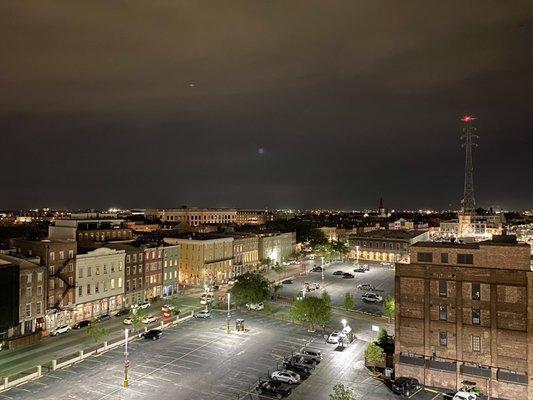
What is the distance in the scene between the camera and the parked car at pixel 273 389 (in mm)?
42500

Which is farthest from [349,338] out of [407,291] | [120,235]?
[120,235]

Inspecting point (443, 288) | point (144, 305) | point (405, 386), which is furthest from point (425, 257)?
point (144, 305)

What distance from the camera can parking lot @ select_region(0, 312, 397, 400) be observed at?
1686 inches

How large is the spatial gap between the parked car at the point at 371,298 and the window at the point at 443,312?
3613 centimetres

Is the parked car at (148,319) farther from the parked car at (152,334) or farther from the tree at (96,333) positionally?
the tree at (96,333)

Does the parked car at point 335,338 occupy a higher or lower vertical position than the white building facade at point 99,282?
lower

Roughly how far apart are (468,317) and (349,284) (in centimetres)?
5577

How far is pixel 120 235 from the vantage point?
95812mm

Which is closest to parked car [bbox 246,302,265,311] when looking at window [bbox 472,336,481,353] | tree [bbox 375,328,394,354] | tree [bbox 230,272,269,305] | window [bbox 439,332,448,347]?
tree [bbox 230,272,269,305]

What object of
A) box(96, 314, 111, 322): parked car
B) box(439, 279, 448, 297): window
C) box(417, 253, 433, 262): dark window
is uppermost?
box(417, 253, 433, 262): dark window

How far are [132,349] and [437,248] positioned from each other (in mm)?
38584

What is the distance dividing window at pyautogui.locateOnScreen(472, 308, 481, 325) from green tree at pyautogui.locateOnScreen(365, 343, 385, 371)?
10315 millimetres

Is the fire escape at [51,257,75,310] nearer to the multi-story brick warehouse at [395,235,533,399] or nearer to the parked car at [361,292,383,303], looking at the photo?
the multi-story brick warehouse at [395,235,533,399]

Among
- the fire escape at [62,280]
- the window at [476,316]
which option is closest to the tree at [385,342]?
the window at [476,316]
